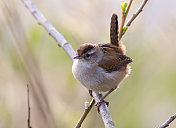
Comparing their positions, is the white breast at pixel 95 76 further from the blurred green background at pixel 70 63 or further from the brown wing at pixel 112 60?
the blurred green background at pixel 70 63

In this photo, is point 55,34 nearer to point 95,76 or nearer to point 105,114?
point 95,76

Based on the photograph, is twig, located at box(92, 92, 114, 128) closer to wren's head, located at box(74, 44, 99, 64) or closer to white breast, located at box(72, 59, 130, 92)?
white breast, located at box(72, 59, 130, 92)

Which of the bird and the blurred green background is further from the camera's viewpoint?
the blurred green background

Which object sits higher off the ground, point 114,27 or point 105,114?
point 114,27

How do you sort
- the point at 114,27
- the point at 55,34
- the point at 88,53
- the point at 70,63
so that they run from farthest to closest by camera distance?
1. the point at 70,63
2. the point at 88,53
3. the point at 114,27
4. the point at 55,34

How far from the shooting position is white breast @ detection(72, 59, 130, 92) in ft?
11.6

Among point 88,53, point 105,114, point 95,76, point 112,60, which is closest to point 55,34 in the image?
point 88,53

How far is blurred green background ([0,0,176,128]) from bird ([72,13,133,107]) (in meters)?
0.20

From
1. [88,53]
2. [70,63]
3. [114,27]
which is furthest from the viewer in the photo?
[70,63]

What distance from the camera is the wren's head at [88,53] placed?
3530mm

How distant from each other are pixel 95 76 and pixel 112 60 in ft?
1.07

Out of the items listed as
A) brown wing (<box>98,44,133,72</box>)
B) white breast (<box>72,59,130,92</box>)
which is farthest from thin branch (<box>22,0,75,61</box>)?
brown wing (<box>98,44,133,72</box>)

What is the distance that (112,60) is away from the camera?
3.81 meters

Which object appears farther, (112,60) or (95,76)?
(112,60)
